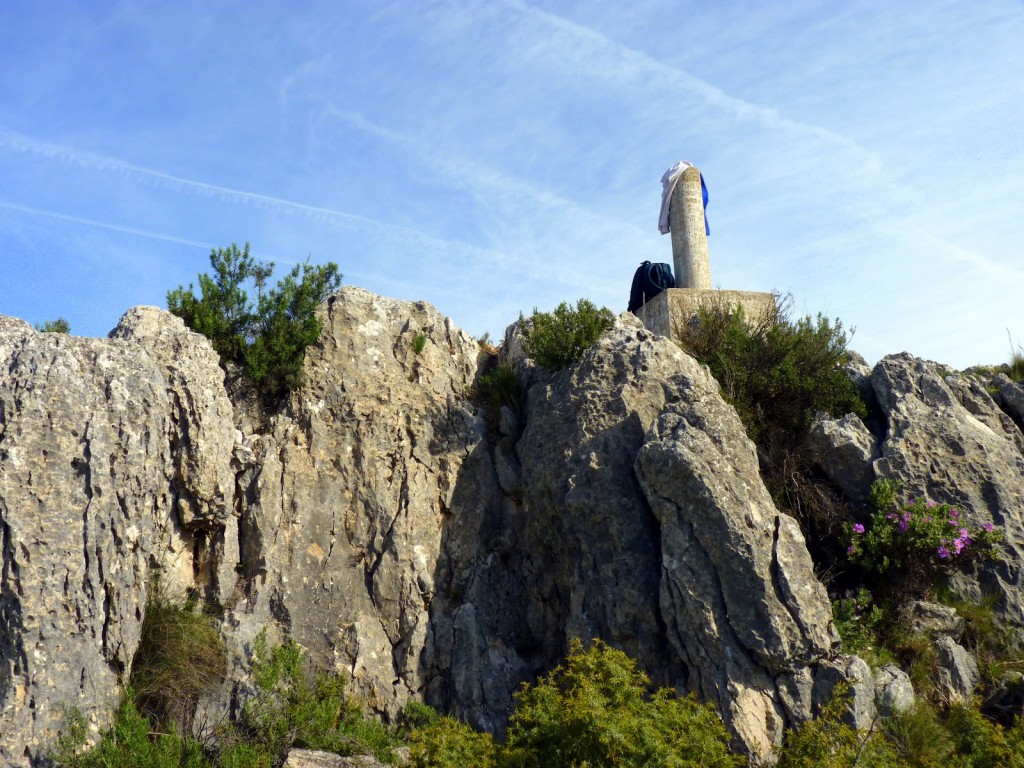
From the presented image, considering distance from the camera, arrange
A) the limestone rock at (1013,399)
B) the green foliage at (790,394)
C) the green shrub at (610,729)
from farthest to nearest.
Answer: the limestone rock at (1013,399), the green foliage at (790,394), the green shrub at (610,729)

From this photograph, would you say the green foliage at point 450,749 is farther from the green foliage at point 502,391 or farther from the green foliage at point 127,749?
the green foliage at point 502,391

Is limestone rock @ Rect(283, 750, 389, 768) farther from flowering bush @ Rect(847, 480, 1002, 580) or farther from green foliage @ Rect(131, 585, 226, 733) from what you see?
flowering bush @ Rect(847, 480, 1002, 580)

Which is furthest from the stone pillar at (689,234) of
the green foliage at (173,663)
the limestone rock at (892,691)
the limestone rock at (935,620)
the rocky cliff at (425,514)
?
the green foliage at (173,663)

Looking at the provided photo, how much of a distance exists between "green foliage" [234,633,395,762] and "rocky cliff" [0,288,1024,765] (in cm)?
35

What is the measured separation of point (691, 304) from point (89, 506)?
11.0 m

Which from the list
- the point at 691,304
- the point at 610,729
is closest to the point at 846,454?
the point at 691,304

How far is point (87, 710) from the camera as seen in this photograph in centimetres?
922

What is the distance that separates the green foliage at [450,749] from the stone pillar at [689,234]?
469 inches

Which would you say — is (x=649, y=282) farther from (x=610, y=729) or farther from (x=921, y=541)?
(x=610, y=729)

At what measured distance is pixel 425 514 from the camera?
1220 cm

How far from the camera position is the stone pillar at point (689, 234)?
720 inches

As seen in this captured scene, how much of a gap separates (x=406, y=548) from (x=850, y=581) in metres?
6.06

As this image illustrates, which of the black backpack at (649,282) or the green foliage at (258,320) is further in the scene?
the black backpack at (649,282)

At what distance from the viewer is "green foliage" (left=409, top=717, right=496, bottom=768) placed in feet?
25.7
